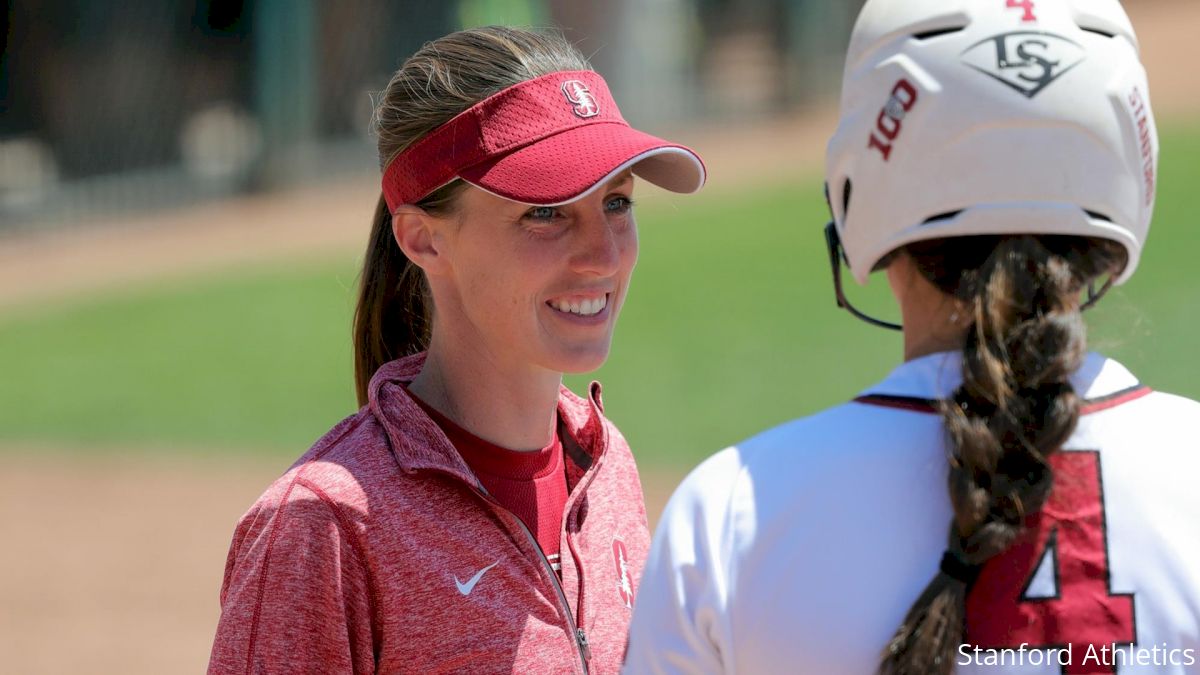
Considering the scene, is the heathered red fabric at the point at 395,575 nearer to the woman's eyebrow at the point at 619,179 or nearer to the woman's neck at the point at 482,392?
the woman's neck at the point at 482,392

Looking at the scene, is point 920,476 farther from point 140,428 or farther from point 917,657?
point 140,428

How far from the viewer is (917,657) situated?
5.40 feet

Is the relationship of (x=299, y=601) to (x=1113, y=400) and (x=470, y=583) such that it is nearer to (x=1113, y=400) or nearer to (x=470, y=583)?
(x=470, y=583)

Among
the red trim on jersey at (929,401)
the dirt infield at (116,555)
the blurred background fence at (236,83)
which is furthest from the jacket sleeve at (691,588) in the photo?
the blurred background fence at (236,83)

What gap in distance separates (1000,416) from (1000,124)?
1.19 feet

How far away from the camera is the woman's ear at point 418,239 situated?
2760 millimetres

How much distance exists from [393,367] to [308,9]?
20.4 meters

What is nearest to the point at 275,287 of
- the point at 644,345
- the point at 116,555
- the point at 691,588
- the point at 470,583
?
the point at 644,345

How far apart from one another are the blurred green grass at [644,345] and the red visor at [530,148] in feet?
28.5

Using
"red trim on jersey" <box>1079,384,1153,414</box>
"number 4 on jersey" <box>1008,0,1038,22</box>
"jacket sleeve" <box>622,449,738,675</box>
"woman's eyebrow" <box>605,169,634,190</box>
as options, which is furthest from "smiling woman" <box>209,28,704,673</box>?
"red trim on jersey" <box>1079,384,1153,414</box>

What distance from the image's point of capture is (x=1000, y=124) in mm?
1802

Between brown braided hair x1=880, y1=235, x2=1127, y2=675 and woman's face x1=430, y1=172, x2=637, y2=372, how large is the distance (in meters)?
1.08

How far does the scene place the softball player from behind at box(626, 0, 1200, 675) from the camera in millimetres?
1706

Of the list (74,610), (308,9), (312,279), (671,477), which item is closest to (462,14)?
(308,9)
